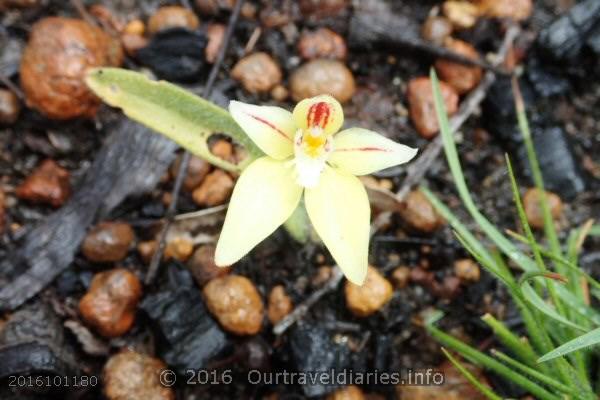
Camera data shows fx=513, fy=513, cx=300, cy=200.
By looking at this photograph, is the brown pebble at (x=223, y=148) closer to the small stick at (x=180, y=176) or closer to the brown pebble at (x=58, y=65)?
the small stick at (x=180, y=176)

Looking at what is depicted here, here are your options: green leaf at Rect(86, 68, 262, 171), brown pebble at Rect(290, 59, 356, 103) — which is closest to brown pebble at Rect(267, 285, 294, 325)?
green leaf at Rect(86, 68, 262, 171)

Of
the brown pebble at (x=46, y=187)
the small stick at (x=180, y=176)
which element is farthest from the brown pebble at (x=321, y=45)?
the brown pebble at (x=46, y=187)

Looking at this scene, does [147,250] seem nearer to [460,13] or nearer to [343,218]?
[343,218]

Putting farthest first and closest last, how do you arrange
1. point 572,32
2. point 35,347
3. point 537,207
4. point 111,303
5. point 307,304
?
point 572,32 → point 537,207 → point 307,304 → point 111,303 → point 35,347

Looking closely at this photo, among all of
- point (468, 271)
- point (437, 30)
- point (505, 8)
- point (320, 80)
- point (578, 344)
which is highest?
point (505, 8)

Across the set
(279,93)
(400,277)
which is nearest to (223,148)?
(279,93)

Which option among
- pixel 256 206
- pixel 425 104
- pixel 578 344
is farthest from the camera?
pixel 425 104

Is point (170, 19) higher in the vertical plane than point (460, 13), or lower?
lower
